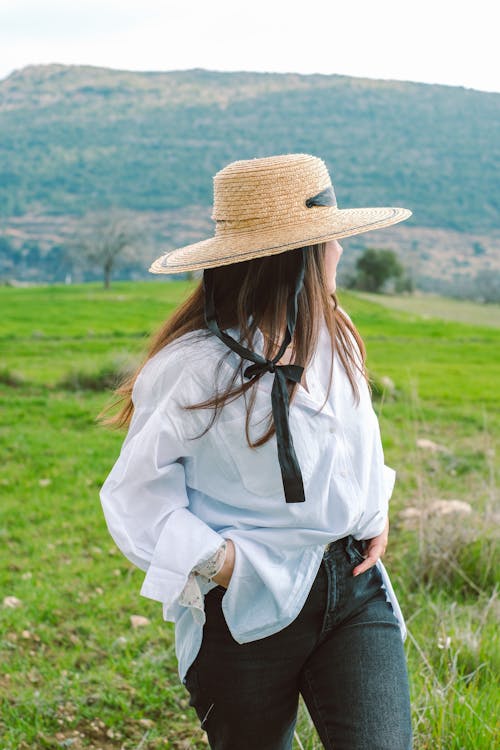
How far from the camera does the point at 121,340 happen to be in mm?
19609

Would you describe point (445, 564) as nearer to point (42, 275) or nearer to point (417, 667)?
point (417, 667)

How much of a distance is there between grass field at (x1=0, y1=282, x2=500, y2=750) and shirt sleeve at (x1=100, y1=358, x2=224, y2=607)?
481 mm

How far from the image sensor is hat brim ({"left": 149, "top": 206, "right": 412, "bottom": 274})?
1.99 meters

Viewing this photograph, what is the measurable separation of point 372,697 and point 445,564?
9.36 feet

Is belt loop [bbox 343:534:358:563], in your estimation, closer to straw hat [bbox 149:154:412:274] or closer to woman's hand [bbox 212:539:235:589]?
woman's hand [bbox 212:539:235:589]

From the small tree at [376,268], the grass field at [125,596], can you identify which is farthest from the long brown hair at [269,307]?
the small tree at [376,268]

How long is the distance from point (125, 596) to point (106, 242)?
202ft

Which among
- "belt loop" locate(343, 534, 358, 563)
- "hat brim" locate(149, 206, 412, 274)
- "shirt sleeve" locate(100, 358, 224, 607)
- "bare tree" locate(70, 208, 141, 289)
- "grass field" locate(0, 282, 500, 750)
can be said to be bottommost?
"bare tree" locate(70, 208, 141, 289)

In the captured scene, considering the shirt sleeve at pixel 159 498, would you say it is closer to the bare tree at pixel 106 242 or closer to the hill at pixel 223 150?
the bare tree at pixel 106 242

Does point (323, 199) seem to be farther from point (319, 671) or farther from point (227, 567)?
point (319, 671)

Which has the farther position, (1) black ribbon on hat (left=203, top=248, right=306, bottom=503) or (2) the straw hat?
(2) the straw hat

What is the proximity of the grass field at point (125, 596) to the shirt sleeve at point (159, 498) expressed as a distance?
48 cm

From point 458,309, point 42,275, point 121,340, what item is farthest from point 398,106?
point 121,340

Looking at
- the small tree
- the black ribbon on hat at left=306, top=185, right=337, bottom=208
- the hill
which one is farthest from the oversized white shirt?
the hill
